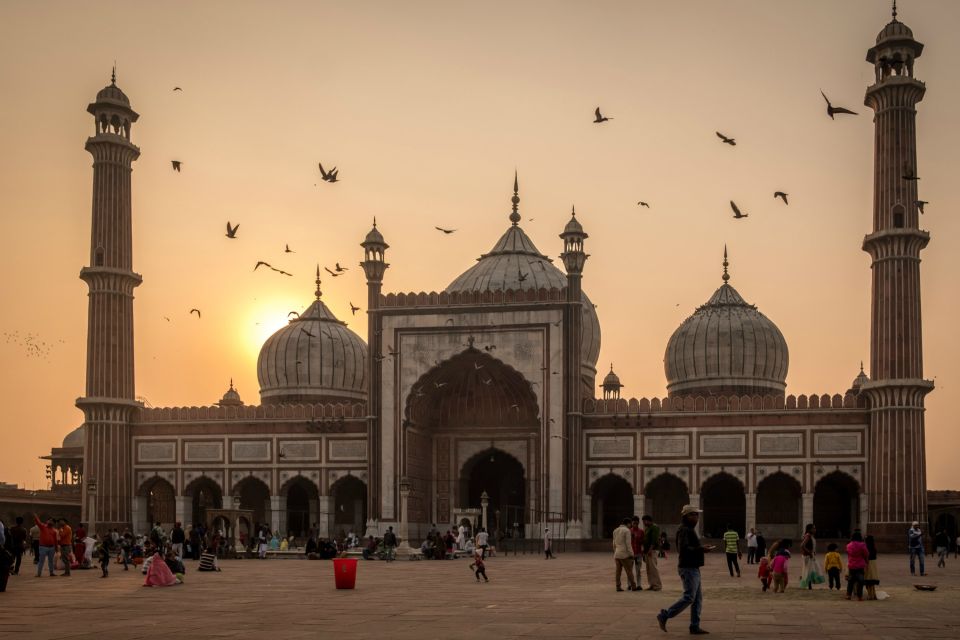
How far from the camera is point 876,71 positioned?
1577 inches

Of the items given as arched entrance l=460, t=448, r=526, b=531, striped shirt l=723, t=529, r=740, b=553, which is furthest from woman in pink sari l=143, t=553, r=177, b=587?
→ arched entrance l=460, t=448, r=526, b=531

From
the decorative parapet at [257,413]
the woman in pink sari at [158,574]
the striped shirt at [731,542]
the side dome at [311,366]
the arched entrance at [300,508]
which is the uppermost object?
the side dome at [311,366]

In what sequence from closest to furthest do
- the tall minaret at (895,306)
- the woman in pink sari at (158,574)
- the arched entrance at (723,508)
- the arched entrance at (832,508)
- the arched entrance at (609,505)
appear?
1. the woman in pink sari at (158,574)
2. the tall minaret at (895,306)
3. the arched entrance at (832,508)
4. the arched entrance at (609,505)
5. the arched entrance at (723,508)

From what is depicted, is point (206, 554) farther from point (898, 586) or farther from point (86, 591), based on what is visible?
point (898, 586)

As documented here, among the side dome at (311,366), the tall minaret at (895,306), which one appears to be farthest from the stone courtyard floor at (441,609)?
the side dome at (311,366)

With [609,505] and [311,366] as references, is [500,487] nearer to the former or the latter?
[609,505]

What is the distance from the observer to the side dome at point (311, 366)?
51688mm

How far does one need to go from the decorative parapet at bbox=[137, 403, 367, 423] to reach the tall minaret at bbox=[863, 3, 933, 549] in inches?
657

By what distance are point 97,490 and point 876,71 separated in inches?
1128

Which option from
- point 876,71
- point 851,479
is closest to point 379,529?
point 851,479

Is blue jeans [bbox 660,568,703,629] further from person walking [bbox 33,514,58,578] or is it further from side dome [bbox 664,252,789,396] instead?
side dome [bbox 664,252,789,396]

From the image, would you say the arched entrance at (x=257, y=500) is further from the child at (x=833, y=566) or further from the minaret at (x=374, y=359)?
the child at (x=833, y=566)

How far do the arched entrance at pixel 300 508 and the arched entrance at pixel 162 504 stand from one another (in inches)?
162

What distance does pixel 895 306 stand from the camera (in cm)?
3853
